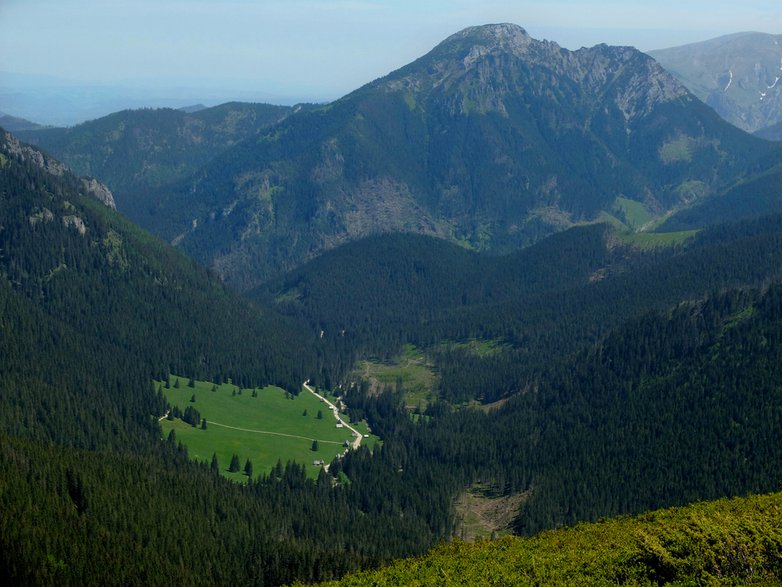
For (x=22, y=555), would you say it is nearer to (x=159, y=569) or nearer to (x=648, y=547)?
(x=159, y=569)

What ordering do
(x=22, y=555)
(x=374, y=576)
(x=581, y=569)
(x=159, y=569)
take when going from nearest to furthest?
(x=581, y=569) → (x=374, y=576) → (x=22, y=555) → (x=159, y=569)

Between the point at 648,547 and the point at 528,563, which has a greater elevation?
the point at 648,547

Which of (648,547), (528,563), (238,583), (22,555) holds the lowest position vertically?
(238,583)

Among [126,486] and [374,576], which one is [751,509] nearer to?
[374,576]

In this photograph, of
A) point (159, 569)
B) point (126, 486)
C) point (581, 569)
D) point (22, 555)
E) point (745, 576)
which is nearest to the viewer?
point (745, 576)

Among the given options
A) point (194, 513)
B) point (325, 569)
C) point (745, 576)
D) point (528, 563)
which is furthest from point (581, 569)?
point (194, 513)

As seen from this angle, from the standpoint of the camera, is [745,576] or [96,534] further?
[96,534]
